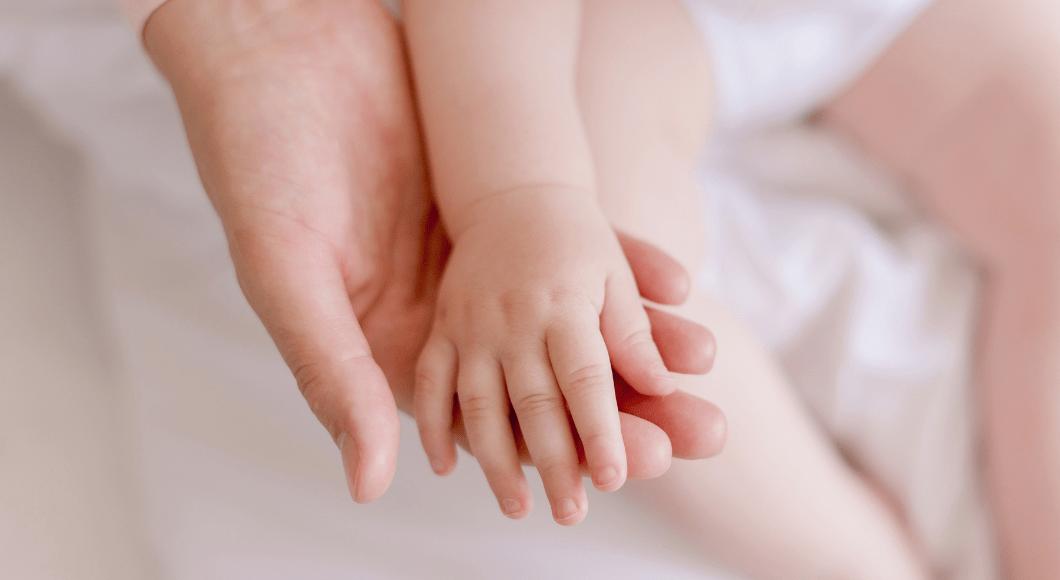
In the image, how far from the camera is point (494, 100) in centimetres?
60

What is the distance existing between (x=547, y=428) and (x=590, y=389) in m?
0.04

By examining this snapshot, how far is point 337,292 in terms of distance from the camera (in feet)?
1.65

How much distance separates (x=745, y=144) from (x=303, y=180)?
0.54 meters

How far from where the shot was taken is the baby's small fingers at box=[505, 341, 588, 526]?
1.44 feet

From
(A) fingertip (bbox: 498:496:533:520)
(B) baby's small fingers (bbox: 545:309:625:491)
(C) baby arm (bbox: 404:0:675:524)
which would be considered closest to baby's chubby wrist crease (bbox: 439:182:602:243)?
(C) baby arm (bbox: 404:0:675:524)

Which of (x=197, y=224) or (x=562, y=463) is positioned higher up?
(x=562, y=463)

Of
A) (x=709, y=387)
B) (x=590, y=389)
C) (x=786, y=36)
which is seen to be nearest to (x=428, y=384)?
(x=590, y=389)

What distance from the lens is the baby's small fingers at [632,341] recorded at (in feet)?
1.54

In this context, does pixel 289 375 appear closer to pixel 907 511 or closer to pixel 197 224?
pixel 197 224

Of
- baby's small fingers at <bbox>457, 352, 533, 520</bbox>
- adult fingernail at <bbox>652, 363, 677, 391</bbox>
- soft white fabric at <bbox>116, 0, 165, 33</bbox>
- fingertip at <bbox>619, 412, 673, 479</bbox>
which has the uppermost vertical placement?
soft white fabric at <bbox>116, 0, 165, 33</bbox>

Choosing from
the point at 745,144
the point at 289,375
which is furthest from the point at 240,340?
the point at 745,144

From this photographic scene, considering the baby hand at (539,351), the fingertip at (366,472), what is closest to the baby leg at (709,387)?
the baby hand at (539,351)

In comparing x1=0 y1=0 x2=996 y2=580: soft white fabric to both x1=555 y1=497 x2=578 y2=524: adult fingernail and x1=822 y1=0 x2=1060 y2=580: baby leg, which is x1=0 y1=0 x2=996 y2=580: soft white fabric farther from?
x1=555 y1=497 x2=578 y2=524: adult fingernail

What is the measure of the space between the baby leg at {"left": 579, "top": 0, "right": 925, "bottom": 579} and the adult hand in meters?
0.12
